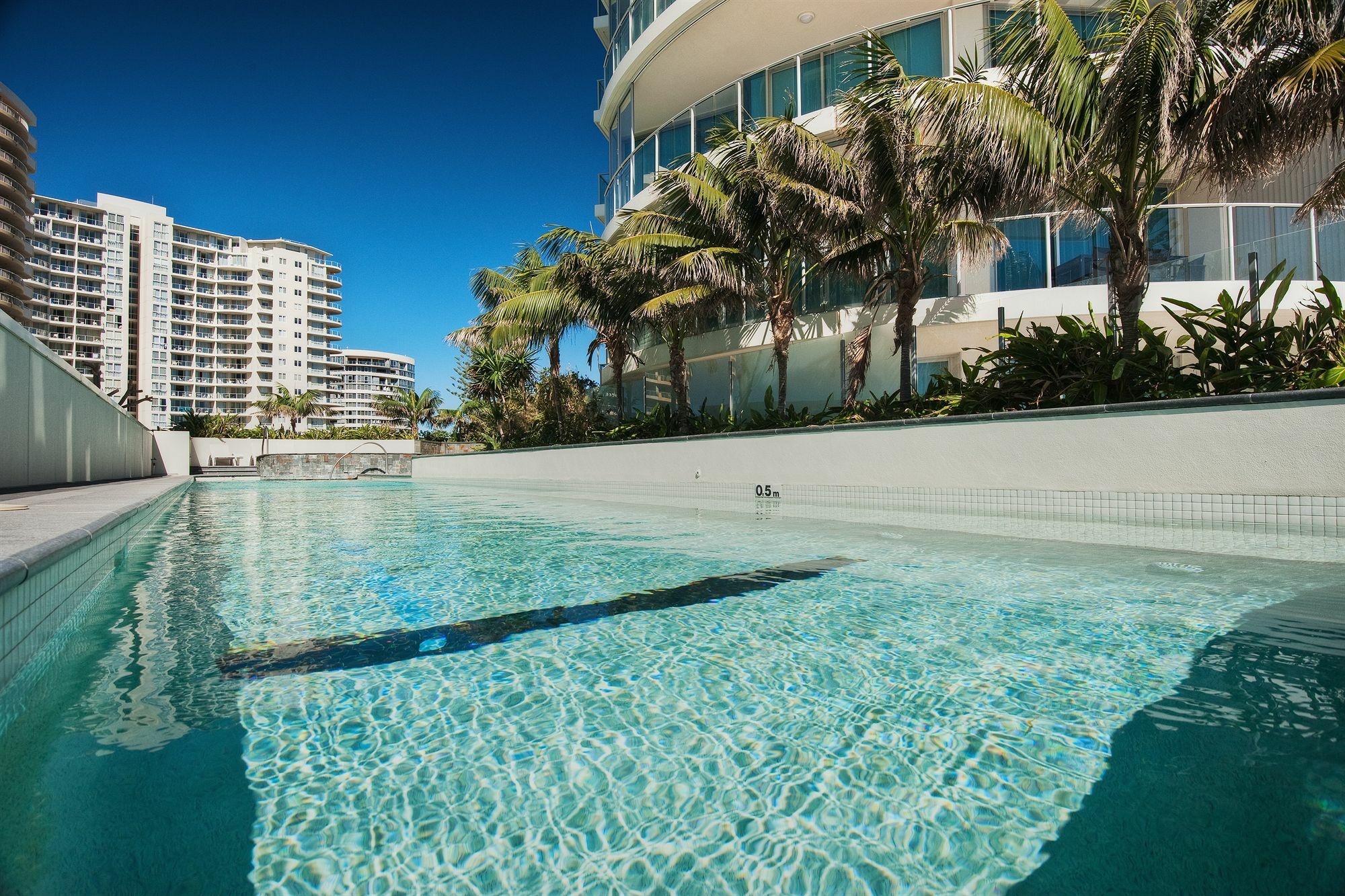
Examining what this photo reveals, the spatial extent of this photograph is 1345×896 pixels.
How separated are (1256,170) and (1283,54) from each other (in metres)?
1.17

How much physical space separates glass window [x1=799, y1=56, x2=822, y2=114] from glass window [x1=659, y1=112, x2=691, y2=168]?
2896mm

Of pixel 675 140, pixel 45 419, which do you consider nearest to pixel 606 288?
pixel 675 140

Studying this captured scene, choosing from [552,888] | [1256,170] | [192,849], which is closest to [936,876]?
[552,888]

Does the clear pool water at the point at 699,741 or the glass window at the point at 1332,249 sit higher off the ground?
the glass window at the point at 1332,249

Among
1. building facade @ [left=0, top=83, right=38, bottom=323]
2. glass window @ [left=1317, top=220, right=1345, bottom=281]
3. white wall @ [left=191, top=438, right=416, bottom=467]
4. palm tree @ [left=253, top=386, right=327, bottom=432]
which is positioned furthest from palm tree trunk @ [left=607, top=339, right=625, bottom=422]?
palm tree @ [left=253, top=386, right=327, bottom=432]

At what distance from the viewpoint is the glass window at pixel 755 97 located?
15008mm

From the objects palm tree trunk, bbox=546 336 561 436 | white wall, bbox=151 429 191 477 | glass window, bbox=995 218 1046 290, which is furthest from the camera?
white wall, bbox=151 429 191 477

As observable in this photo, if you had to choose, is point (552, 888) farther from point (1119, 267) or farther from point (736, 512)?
point (1119, 267)

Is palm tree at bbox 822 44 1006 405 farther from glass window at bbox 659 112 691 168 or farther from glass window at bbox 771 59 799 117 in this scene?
glass window at bbox 659 112 691 168

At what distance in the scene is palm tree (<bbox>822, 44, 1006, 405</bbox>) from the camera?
383 inches

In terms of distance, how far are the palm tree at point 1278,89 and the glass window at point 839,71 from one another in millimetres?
7230

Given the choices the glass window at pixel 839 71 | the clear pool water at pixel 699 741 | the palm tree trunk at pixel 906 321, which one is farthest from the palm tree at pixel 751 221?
the clear pool water at pixel 699 741

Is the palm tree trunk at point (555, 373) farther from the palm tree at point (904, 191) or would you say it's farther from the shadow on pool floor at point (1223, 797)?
the shadow on pool floor at point (1223, 797)

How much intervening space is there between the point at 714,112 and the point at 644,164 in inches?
89.6
